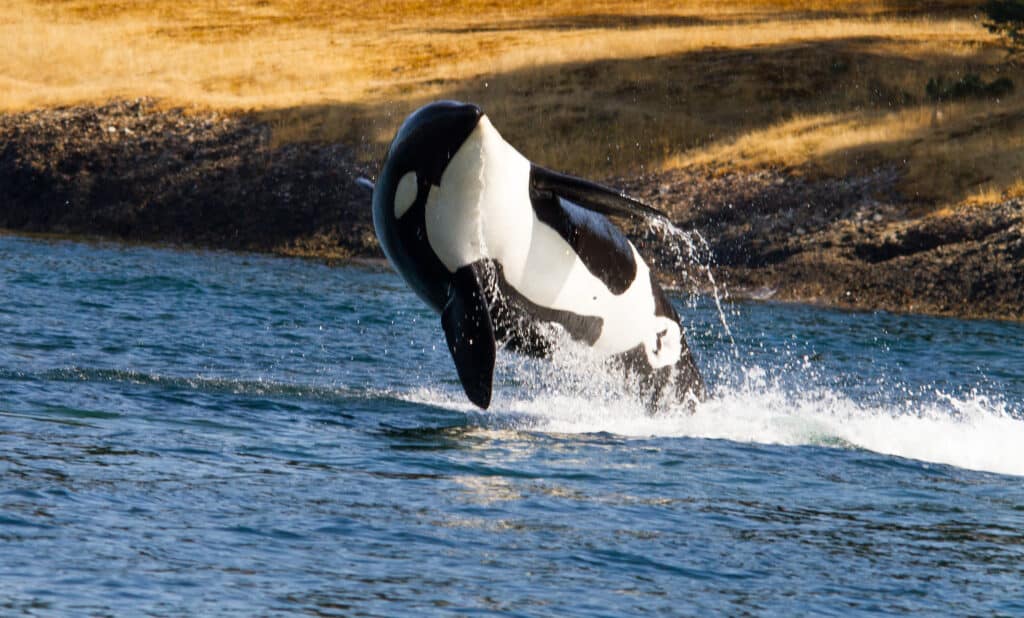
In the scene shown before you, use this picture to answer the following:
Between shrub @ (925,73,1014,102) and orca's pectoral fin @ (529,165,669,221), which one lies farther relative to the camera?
shrub @ (925,73,1014,102)

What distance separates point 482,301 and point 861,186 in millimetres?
26747

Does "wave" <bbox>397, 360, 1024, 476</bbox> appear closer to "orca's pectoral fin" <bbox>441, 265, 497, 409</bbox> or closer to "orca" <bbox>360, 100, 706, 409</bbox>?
"orca" <bbox>360, 100, 706, 409</bbox>

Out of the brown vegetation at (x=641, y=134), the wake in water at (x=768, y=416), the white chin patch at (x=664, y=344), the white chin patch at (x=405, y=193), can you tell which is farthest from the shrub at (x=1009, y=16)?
the white chin patch at (x=405, y=193)

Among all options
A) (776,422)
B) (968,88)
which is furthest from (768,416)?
(968,88)

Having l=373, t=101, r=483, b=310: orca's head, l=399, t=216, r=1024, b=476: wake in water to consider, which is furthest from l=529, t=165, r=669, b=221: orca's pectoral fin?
l=373, t=101, r=483, b=310: orca's head

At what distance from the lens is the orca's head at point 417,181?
1291 centimetres

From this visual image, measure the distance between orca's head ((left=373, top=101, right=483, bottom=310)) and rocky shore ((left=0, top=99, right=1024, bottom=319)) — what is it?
21.0 metres

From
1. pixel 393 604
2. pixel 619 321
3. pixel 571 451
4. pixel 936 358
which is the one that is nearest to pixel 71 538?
pixel 393 604

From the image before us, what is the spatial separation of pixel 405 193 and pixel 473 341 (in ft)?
4.87

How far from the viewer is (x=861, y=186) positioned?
1511 inches

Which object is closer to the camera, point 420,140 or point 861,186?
point 420,140

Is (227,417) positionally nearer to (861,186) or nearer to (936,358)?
(936,358)

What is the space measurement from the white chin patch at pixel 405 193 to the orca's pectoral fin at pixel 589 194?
3.98 feet

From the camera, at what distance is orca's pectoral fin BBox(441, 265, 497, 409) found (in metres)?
13.4
